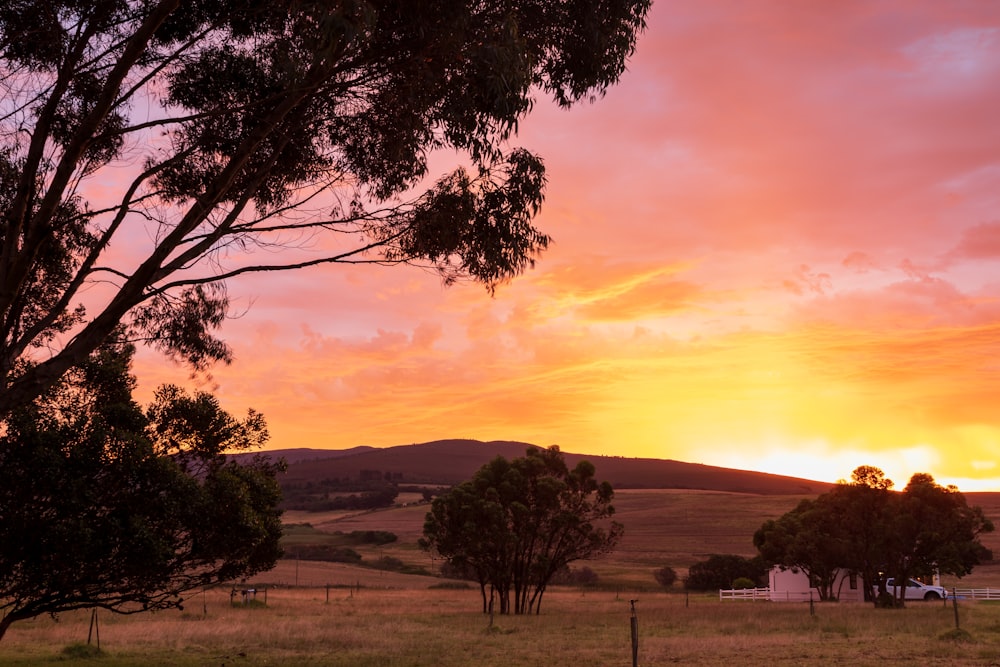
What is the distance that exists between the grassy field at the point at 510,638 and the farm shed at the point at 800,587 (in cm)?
1759

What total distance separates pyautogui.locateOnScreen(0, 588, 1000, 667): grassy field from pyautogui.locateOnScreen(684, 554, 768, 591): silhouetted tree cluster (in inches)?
1367

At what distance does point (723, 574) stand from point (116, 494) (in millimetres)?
75004

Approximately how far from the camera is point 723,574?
84.4 metres

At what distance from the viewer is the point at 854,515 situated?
5372 centimetres

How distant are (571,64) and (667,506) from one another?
16319cm

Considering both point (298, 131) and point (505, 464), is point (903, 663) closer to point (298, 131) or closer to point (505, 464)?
point (298, 131)

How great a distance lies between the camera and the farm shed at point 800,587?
6576 centimetres

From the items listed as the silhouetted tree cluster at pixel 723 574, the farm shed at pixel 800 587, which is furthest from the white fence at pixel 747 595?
the silhouetted tree cluster at pixel 723 574

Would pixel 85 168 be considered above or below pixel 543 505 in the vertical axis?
above

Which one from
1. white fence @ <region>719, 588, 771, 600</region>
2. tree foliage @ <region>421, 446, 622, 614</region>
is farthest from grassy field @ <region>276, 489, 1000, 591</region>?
tree foliage @ <region>421, 446, 622, 614</region>

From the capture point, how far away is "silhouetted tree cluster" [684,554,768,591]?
8419 cm

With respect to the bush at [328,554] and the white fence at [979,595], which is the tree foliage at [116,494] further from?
the bush at [328,554]

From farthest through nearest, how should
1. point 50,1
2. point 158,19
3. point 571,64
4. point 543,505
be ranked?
point 543,505, point 571,64, point 50,1, point 158,19

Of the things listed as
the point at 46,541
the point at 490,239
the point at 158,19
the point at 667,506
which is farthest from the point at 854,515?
the point at 667,506
